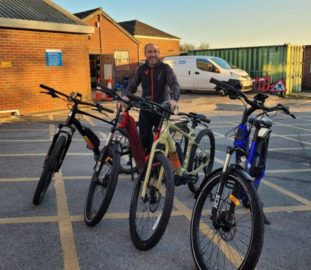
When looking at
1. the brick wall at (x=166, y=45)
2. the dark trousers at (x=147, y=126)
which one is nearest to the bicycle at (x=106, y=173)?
the dark trousers at (x=147, y=126)

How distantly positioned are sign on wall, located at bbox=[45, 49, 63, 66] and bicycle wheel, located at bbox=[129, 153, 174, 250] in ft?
31.6

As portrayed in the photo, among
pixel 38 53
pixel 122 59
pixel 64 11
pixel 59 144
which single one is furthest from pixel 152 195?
pixel 122 59

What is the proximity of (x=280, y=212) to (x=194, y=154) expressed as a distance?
1.19 meters

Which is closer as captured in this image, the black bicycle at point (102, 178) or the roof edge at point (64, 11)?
the black bicycle at point (102, 178)

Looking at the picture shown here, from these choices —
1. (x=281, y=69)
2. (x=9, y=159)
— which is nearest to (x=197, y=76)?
(x=281, y=69)

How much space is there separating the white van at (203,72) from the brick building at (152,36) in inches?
572

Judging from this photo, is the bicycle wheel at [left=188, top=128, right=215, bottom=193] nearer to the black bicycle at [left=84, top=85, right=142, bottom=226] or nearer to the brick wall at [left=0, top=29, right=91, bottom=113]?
the black bicycle at [left=84, top=85, right=142, bottom=226]

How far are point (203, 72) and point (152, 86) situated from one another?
13.7 meters

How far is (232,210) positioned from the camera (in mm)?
2711

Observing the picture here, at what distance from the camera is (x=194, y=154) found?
4.43m

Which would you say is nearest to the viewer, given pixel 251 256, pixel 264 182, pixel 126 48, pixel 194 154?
pixel 251 256

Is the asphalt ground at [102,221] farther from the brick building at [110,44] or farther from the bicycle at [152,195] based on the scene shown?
the brick building at [110,44]

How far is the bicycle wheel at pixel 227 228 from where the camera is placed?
2.40 m

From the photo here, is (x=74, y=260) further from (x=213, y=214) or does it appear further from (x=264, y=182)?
(x=264, y=182)
